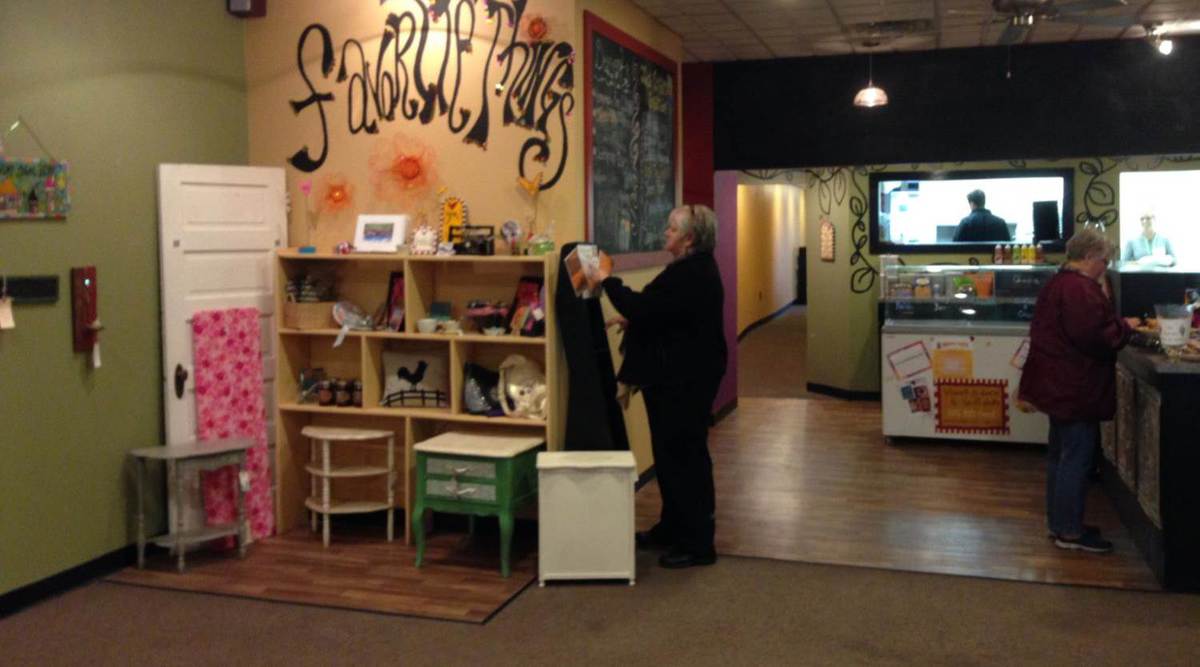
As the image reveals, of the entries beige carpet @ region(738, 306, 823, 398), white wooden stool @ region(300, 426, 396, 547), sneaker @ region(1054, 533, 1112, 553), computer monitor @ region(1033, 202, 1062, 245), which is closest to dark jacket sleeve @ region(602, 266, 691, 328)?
white wooden stool @ region(300, 426, 396, 547)

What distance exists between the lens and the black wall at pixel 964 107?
700 centimetres

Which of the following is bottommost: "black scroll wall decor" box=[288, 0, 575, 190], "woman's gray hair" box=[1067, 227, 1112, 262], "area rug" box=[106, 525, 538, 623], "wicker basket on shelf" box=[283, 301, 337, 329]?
"area rug" box=[106, 525, 538, 623]

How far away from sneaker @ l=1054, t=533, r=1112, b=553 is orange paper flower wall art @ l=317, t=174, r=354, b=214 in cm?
372

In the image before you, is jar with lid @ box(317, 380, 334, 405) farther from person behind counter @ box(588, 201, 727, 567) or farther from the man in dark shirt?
the man in dark shirt

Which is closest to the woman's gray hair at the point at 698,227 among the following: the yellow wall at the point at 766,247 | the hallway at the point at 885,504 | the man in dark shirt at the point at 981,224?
the hallway at the point at 885,504

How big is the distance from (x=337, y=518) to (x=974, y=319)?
4336 mm

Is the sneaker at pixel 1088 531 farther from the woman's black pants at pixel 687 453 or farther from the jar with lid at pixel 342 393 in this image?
the jar with lid at pixel 342 393

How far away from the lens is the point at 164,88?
5258mm

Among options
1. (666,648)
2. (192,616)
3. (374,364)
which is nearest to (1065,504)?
(666,648)

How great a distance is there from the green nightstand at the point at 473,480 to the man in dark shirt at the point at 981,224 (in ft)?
17.1

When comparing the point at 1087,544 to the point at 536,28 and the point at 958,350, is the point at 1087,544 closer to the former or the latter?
the point at 958,350

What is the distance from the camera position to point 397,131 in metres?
5.62

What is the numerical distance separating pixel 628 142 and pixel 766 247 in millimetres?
10762

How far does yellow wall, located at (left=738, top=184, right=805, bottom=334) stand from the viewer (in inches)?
583
